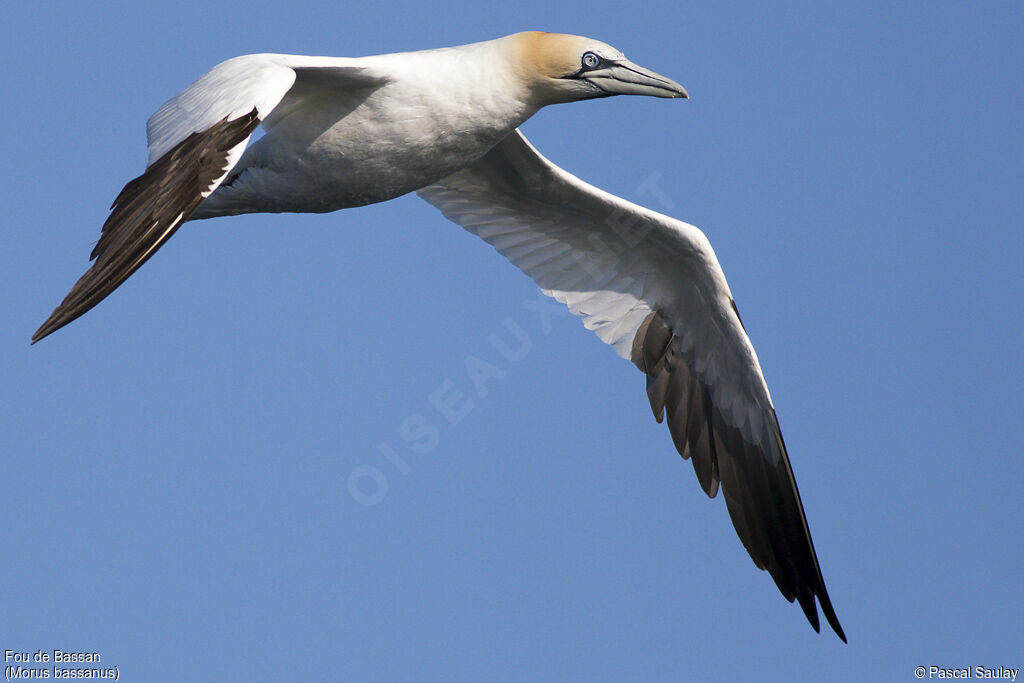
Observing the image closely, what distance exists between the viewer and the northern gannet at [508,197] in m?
7.94

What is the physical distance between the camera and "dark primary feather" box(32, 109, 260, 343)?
23.7ft

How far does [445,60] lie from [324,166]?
1.07 metres

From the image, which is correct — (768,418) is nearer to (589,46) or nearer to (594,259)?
(594,259)

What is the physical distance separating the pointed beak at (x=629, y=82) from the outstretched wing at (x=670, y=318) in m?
2.17

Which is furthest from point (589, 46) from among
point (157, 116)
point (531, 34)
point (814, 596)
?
point (814, 596)

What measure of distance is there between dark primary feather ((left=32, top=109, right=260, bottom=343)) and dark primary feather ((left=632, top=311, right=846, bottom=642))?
17.5 feet

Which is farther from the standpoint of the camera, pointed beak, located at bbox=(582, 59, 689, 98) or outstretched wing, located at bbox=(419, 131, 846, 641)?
outstretched wing, located at bbox=(419, 131, 846, 641)

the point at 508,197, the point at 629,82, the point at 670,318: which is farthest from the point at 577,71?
the point at 670,318

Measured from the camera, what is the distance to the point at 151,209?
754 cm

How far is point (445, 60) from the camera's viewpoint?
941cm

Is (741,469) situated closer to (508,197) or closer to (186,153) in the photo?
(508,197)

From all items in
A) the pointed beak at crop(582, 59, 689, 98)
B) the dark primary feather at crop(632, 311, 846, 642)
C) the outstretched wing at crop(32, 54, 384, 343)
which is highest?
the pointed beak at crop(582, 59, 689, 98)

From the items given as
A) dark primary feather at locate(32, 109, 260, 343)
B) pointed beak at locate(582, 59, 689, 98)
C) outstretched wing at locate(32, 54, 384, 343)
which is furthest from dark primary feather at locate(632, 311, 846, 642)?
dark primary feather at locate(32, 109, 260, 343)

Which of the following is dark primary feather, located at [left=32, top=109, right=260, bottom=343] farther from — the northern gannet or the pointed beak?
the pointed beak
